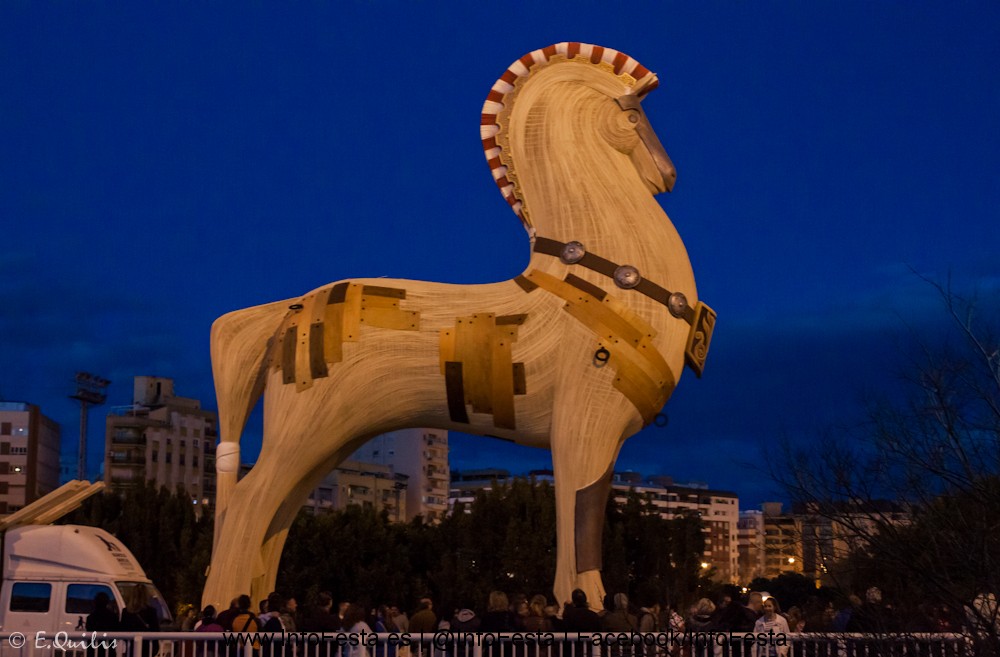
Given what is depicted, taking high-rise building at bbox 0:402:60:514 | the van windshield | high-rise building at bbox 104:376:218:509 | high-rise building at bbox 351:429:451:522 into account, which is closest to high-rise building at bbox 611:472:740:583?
high-rise building at bbox 351:429:451:522

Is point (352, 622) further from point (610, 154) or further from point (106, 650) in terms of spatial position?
point (610, 154)

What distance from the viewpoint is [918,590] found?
29.7 ft

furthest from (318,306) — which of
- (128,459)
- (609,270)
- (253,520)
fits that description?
(128,459)

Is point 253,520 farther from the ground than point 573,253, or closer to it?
closer to it

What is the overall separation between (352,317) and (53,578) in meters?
5.83

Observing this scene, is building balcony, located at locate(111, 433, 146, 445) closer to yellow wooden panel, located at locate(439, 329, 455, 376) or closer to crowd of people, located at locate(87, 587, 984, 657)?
crowd of people, located at locate(87, 587, 984, 657)

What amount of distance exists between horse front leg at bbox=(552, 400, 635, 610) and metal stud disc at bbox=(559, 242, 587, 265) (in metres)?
1.47

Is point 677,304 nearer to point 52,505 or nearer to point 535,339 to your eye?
point 535,339

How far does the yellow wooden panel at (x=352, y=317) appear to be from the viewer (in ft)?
43.1

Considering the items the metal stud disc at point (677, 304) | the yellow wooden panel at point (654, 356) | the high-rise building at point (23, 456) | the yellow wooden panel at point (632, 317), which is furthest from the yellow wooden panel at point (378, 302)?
the high-rise building at point (23, 456)

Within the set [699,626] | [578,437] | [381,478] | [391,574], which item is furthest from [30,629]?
[381,478]

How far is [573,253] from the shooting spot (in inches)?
508

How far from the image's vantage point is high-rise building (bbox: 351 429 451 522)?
11238 cm

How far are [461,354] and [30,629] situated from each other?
22.6ft
